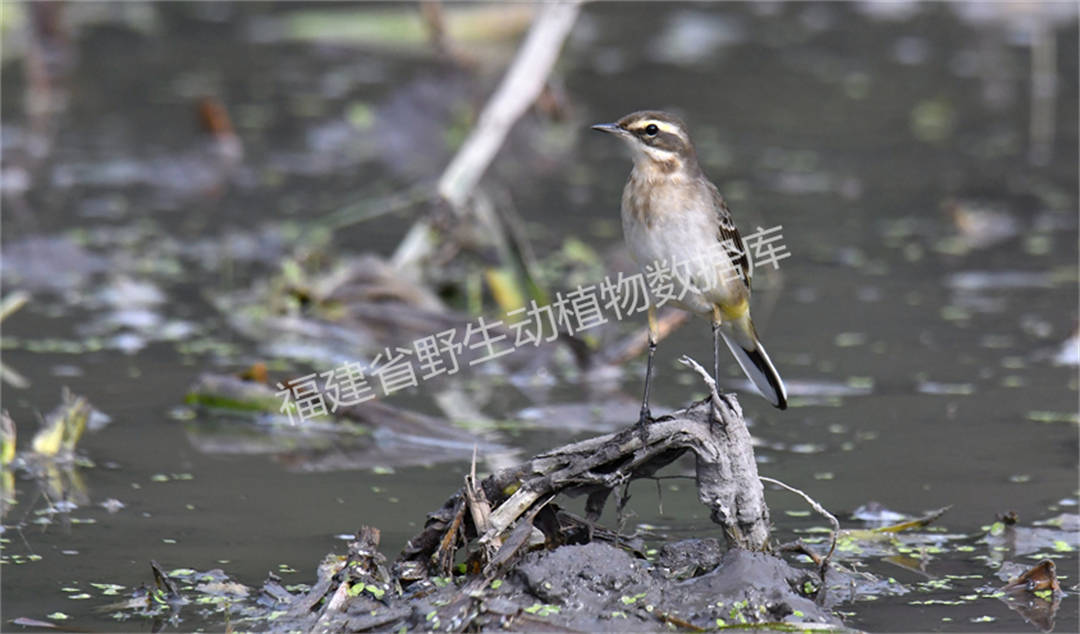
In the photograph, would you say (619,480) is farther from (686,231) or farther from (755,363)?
(755,363)

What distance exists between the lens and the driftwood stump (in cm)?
557

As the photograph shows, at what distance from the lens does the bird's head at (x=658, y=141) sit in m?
6.60

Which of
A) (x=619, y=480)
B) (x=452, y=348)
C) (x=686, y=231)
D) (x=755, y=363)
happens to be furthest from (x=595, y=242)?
(x=619, y=480)

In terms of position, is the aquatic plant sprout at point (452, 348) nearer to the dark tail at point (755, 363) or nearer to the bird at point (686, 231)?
the dark tail at point (755, 363)

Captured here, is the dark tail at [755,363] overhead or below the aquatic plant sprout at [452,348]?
below

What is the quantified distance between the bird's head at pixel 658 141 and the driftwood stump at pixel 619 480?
4.34 feet

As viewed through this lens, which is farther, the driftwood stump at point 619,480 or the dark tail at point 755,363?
the dark tail at point 755,363

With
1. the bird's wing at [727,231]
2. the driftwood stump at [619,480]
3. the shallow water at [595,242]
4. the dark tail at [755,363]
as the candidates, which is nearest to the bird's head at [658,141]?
the bird's wing at [727,231]

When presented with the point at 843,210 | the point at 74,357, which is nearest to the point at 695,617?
the point at 74,357

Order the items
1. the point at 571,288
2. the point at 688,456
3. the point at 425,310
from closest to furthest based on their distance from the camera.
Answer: the point at 688,456
the point at 425,310
the point at 571,288

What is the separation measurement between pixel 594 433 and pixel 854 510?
149 centimetres

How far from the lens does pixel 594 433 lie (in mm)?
7754

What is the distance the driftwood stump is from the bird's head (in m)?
1.32

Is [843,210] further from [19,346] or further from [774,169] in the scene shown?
[19,346]
